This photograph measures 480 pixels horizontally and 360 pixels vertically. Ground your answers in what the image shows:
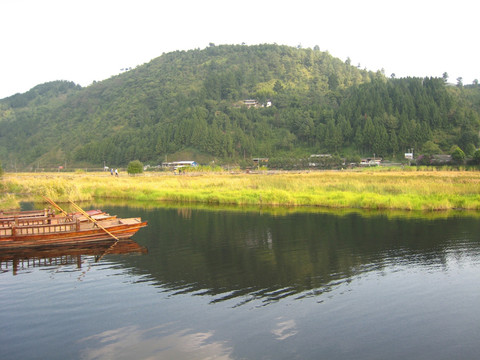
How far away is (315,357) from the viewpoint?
1034cm

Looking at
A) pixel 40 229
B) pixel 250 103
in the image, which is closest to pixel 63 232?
pixel 40 229

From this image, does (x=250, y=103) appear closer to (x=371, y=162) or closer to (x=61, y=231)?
(x=371, y=162)

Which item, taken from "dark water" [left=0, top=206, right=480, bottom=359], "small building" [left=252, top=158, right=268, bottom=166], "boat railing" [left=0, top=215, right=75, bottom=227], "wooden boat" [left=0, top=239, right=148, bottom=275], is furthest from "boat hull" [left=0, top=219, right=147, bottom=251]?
"small building" [left=252, top=158, right=268, bottom=166]

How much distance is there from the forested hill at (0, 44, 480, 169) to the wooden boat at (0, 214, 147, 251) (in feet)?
312

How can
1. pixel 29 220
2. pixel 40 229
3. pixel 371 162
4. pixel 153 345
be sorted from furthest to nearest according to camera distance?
pixel 371 162 → pixel 29 220 → pixel 40 229 → pixel 153 345

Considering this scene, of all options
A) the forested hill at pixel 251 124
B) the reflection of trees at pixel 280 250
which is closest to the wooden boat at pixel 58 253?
the reflection of trees at pixel 280 250

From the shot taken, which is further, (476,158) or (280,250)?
(476,158)

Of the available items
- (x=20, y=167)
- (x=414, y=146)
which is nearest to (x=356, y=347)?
(x=414, y=146)

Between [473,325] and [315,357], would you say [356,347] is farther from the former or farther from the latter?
[473,325]

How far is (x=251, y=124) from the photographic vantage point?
492 ft

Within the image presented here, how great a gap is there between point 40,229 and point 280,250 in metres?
13.0

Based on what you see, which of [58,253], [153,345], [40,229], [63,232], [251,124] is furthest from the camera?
[251,124]

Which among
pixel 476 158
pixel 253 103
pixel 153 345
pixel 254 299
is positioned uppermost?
pixel 253 103

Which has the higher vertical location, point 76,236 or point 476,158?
point 476,158
